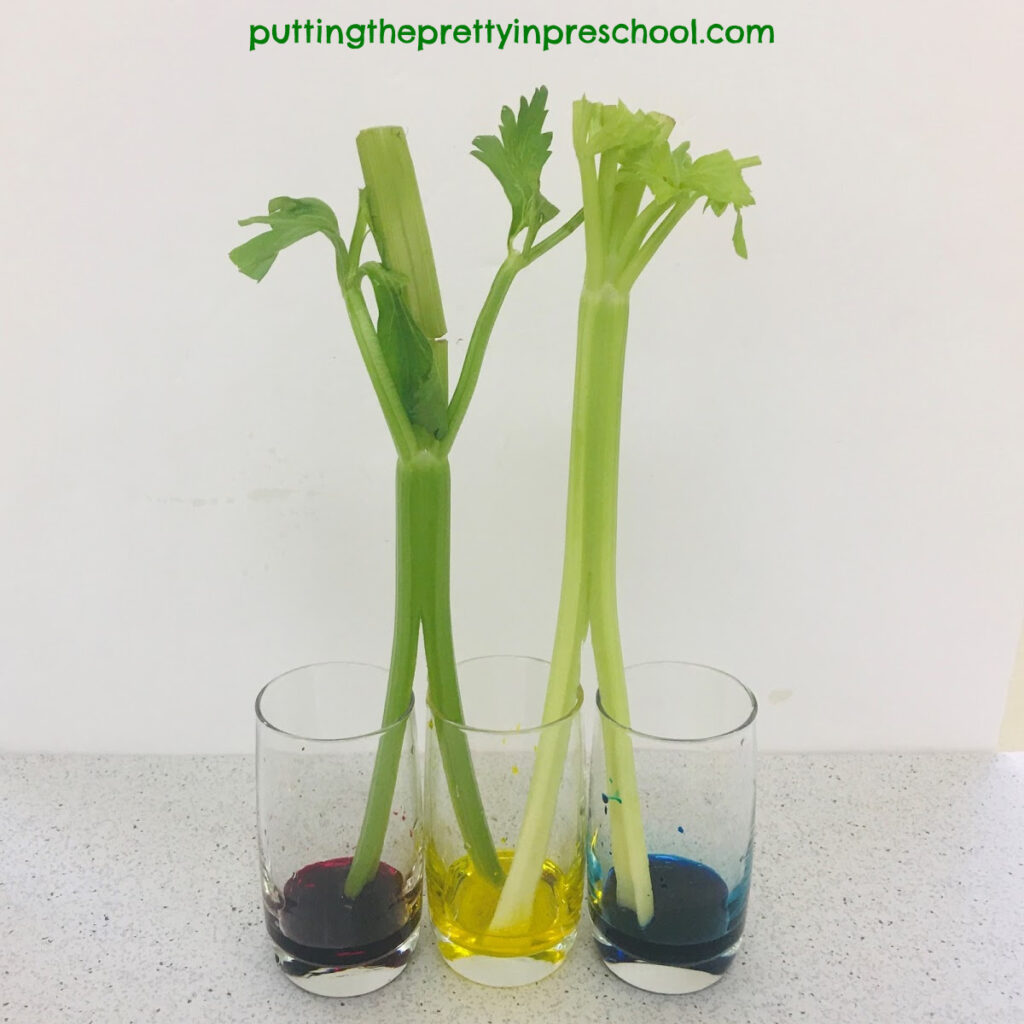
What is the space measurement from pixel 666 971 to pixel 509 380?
40 cm

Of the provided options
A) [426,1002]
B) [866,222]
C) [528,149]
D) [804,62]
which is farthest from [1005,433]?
[426,1002]

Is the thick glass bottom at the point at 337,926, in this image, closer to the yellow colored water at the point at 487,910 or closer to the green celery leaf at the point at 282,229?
the yellow colored water at the point at 487,910

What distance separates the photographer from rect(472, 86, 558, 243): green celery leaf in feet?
1.65

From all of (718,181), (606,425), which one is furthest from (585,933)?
(718,181)

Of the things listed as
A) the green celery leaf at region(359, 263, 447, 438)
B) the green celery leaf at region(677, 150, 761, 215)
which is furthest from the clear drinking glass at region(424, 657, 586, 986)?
the green celery leaf at region(677, 150, 761, 215)

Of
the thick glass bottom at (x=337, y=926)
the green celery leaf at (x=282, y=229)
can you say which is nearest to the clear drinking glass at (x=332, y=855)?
the thick glass bottom at (x=337, y=926)

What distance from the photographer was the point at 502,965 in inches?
22.5

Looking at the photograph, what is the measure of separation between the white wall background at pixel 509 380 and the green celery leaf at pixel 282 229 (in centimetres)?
20

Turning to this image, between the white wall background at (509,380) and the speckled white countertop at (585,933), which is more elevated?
the white wall background at (509,380)

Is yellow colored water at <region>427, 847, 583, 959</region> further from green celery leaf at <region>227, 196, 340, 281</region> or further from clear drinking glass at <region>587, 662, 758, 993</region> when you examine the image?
green celery leaf at <region>227, 196, 340, 281</region>

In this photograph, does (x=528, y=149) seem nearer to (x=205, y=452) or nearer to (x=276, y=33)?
(x=276, y=33)

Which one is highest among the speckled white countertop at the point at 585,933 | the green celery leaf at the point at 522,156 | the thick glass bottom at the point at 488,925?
the green celery leaf at the point at 522,156

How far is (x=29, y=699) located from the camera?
801 mm

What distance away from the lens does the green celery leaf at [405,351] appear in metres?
0.48
